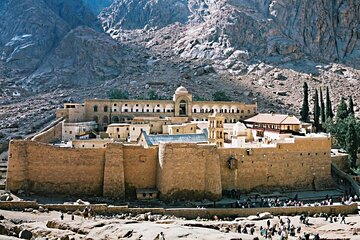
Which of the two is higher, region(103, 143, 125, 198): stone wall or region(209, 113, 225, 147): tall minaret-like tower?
region(209, 113, 225, 147): tall minaret-like tower

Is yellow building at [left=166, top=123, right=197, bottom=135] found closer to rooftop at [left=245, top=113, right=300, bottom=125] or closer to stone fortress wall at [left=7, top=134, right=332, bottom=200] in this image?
rooftop at [left=245, top=113, right=300, bottom=125]

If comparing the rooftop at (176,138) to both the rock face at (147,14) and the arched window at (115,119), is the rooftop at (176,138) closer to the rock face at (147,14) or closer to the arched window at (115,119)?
the arched window at (115,119)

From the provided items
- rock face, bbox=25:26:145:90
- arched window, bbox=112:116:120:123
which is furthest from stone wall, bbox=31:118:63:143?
rock face, bbox=25:26:145:90

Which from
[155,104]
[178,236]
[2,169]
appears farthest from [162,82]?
[178,236]

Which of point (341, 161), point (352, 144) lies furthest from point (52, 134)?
point (352, 144)

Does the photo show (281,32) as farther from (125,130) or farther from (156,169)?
(156,169)

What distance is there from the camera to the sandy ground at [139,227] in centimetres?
2152

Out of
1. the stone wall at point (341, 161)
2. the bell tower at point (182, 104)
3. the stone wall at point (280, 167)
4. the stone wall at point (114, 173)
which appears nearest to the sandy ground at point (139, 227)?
the stone wall at point (114, 173)

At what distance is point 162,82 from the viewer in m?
71.6

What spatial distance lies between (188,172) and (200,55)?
52440 mm

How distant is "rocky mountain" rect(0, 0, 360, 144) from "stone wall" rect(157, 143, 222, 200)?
111ft

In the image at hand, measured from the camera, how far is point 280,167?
32.9 m

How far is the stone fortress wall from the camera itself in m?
28.9

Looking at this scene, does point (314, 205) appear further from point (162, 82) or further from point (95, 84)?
point (95, 84)
